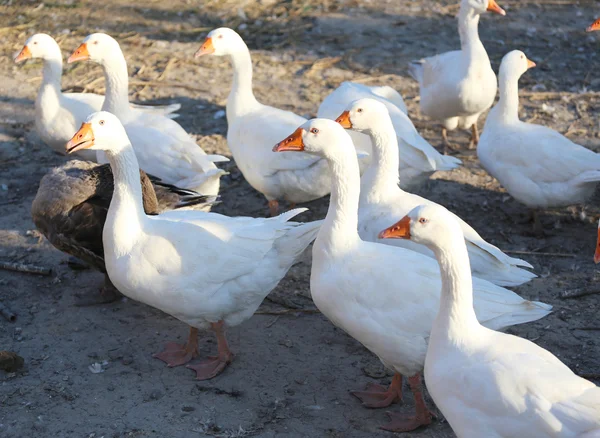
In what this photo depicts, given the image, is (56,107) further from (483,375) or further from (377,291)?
(483,375)

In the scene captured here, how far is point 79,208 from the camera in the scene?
5.30 m

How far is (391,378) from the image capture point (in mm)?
4801

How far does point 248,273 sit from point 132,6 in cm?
694

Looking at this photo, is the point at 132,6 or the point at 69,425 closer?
the point at 69,425

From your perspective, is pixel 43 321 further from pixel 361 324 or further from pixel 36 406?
pixel 361 324

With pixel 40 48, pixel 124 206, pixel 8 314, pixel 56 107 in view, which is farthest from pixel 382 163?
pixel 40 48

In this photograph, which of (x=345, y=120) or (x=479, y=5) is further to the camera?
(x=479, y=5)

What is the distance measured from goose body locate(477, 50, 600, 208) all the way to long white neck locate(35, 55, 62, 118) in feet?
12.3

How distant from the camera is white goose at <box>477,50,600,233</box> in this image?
237 inches

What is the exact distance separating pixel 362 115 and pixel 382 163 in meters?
0.36

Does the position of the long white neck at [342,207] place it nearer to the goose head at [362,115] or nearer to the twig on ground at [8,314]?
the goose head at [362,115]

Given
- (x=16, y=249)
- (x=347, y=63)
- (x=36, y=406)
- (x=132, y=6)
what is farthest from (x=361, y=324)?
(x=132, y=6)

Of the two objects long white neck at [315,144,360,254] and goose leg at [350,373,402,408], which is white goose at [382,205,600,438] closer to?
long white neck at [315,144,360,254]

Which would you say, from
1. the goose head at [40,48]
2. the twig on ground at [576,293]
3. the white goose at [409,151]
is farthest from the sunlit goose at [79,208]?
the twig on ground at [576,293]
